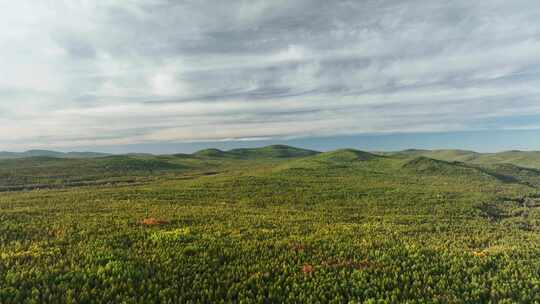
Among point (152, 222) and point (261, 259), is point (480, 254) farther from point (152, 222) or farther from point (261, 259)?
point (152, 222)

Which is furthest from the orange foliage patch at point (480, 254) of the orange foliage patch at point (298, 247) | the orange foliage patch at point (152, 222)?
the orange foliage patch at point (152, 222)

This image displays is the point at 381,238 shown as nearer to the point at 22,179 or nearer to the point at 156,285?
the point at 156,285

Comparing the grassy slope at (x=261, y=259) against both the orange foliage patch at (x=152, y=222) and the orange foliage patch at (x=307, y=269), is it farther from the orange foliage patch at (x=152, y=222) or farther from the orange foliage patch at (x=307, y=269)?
the orange foliage patch at (x=152, y=222)

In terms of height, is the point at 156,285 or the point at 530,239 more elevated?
the point at 156,285

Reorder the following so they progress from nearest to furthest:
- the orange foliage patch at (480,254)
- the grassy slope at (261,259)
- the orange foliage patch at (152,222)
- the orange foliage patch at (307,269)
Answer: the grassy slope at (261,259)
the orange foliage patch at (307,269)
the orange foliage patch at (480,254)
the orange foliage patch at (152,222)

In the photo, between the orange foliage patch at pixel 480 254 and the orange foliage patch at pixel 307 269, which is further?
the orange foliage patch at pixel 480 254

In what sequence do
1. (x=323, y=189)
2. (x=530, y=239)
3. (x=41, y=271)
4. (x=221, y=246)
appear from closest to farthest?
1. (x=41, y=271)
2. (x=221, y=246)
3. (x=530, y=239)
4. (x=323, y=189)

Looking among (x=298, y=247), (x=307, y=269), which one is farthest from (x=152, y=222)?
(x=307, y=269)

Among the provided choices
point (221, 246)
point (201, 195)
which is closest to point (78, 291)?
point (221, 246)

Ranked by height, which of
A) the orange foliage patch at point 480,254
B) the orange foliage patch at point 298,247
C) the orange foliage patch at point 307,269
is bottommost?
the orange foliage patch at point 480,254

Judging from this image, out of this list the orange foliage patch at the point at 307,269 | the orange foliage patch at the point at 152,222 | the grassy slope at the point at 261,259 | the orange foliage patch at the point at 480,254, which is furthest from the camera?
the orange foliage patch at the point at 152,222

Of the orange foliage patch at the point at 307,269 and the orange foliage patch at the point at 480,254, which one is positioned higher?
the orange foliage patch at the point at 307,269
